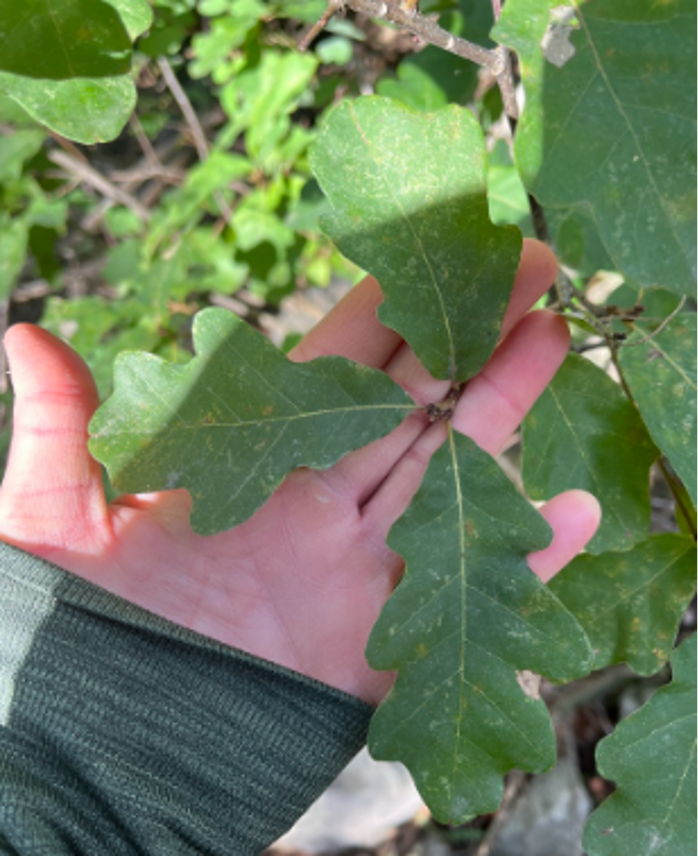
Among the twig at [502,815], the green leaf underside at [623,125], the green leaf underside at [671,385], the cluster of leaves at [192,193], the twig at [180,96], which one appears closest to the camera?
the green leaf underside at [623,125]

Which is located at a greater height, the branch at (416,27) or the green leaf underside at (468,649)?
the branch at (416,27)

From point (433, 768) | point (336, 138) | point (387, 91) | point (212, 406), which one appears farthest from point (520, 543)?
point (387, 91)

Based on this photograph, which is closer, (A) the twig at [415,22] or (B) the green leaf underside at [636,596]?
(A) the twig at [415,22]

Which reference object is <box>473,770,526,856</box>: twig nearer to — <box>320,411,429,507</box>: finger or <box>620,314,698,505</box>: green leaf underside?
<box>320,411,429,507</box>: finger

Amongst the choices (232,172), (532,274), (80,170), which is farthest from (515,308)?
(80,170)

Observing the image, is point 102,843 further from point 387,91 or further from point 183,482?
point 387,91

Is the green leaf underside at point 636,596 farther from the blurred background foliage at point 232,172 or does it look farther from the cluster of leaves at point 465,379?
the blurred background foliage at point 232,172

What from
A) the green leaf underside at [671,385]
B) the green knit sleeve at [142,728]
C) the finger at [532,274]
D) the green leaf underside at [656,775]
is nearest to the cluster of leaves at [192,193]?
the finger at [532,274]
